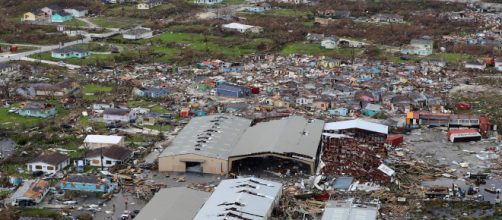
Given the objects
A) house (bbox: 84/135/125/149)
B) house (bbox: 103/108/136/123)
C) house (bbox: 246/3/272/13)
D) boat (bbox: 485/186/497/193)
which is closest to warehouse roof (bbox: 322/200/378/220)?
boat (bbox: 485/186/497/193)

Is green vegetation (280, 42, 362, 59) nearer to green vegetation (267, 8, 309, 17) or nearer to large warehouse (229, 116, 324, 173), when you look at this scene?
green vegetation (267, 8, 309, 17)

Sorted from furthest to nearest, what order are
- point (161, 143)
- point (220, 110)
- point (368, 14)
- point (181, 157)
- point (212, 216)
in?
point (368, 14)
point (220, 110)
point (161, 143)
point (181, 157)
point (212, 216)

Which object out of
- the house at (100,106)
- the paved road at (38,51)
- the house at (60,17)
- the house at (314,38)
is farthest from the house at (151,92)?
the house at (60,17)

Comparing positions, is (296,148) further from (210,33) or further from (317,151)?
(210,33)

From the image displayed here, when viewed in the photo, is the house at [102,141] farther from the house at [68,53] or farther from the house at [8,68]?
the house at [68,53]

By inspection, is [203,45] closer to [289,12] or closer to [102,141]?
[289,12]

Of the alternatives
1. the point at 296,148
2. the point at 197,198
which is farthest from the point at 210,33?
the point at 197,198
